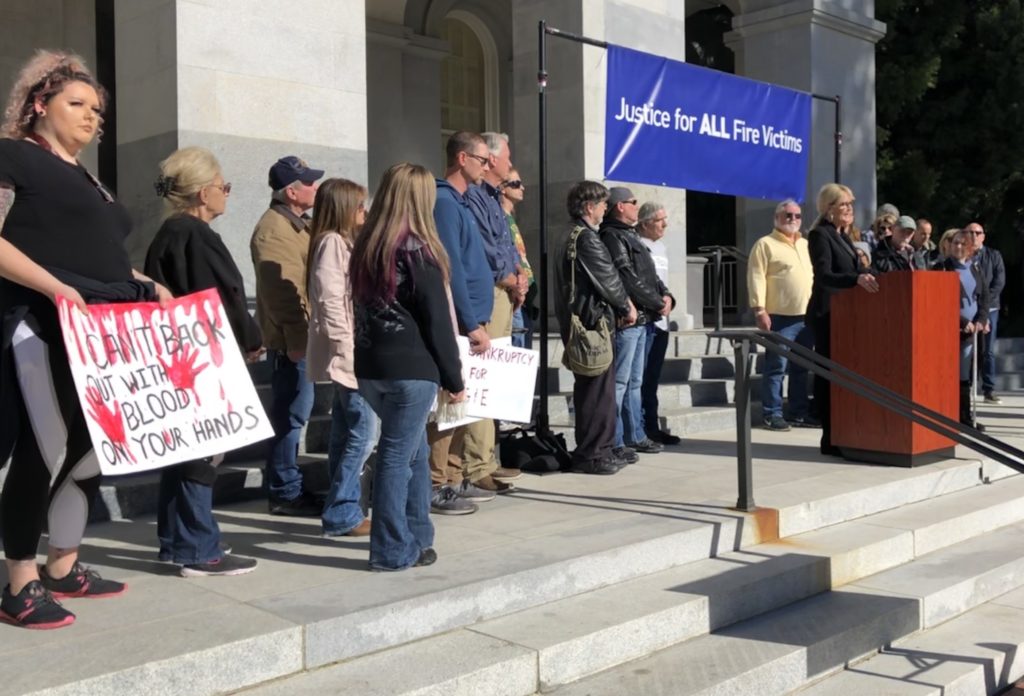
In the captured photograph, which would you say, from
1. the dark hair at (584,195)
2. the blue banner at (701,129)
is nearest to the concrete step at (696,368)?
the blue banner at (701,129)

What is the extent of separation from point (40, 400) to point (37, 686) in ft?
3.29

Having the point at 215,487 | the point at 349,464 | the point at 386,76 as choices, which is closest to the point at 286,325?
the point at 349,464

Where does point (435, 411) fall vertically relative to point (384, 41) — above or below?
below

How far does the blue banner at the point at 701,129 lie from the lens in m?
7.78

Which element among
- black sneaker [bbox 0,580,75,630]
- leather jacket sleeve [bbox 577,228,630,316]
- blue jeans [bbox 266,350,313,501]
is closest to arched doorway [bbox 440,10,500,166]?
leather jacket sleeve [bbox 577,228,630,316]

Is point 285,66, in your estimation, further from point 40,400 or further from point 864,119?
point 864,119

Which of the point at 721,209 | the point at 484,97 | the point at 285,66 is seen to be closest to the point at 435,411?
the point at 285,66

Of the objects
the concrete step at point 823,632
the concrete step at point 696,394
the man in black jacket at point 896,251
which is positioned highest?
the man in black jacket at point 896,251

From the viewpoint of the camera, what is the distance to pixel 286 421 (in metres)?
5.39

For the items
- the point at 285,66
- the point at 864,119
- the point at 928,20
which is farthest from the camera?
the point at 928,20

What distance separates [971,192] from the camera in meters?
16.1

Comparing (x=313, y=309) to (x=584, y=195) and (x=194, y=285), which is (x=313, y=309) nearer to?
(x=194, y=285)

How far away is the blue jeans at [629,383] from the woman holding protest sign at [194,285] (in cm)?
301

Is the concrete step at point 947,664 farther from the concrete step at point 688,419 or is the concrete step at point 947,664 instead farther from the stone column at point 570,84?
the stone column at point 570,84
